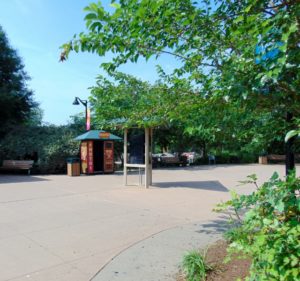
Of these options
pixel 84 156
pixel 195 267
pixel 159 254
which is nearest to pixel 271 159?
pixel 84 156

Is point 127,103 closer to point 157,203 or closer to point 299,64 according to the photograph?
point 157,203

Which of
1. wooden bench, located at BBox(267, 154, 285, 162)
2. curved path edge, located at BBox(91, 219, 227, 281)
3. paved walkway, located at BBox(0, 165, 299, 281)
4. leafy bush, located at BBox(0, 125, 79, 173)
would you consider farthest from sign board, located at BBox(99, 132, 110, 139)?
wooden bench, located at BBox(267, 154, 285, 162)

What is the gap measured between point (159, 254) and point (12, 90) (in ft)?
64.1

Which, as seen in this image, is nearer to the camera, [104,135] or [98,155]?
[104,135]

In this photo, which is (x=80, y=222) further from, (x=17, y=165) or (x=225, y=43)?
(x=17, y=165)

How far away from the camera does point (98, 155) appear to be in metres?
17.4

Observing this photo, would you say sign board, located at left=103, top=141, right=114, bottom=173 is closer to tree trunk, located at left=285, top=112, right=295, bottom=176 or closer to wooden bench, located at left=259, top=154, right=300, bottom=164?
tree trunk, located at left=285, top=112, right=295, bottom=176

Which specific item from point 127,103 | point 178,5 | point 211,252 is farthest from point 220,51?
point 127,103

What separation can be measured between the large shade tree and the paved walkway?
259 centimetres

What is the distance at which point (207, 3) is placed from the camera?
3.29m

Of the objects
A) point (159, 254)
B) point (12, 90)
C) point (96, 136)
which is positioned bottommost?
point (159, 254)

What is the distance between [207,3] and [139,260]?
10.7 ft

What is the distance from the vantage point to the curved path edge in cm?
374

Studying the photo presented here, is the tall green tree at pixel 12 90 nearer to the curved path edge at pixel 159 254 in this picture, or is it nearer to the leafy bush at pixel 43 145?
the leafy bush at pixel 43 145
